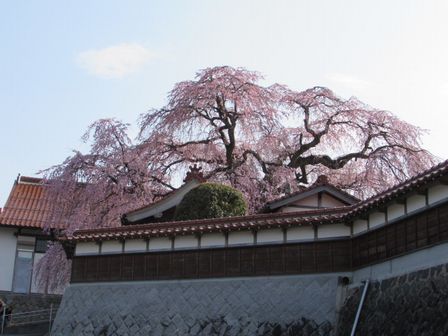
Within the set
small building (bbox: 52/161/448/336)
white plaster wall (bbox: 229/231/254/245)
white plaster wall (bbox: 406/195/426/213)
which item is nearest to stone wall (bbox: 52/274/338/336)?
small building (bbox: 52/161/448/336)

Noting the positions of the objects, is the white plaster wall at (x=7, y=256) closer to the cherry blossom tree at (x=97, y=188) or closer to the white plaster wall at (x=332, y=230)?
the cherry blossom tree at (x=97, y=188)

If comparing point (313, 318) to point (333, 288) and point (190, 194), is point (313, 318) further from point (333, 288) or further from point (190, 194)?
Answer: point (190, 194)

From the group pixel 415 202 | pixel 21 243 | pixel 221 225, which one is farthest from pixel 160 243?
pixel 21 243

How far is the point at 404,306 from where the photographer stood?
14188mm

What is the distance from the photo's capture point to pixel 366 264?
54.5ft

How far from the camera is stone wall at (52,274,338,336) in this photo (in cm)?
1727

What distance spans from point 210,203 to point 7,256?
15.3 meters

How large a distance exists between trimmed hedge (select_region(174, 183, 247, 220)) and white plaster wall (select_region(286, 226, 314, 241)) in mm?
4937

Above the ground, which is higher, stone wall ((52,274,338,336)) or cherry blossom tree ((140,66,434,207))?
cherry blossom tree ((140,66,434,207))

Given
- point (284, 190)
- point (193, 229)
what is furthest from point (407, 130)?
point (193, 229)

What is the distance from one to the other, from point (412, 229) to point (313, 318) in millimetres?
3645

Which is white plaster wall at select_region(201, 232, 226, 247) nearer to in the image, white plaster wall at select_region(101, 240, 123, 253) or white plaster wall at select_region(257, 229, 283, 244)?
white plaster wall at select_region(257, 229, 283, 244)

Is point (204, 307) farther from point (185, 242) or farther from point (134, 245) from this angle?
point (134, 245)

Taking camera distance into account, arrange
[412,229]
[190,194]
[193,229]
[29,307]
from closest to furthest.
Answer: [412,229] → [193,229] → [190,194] → [29,307]
